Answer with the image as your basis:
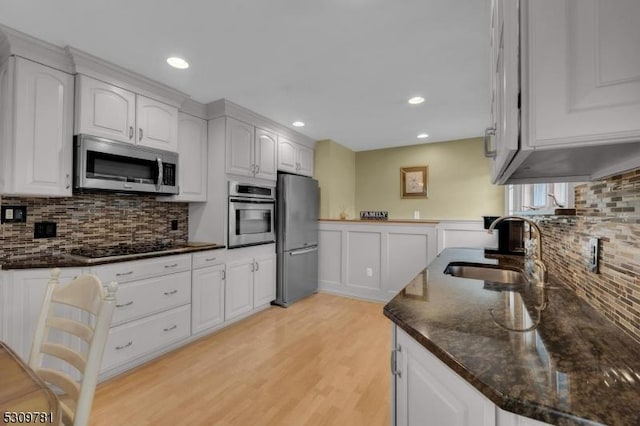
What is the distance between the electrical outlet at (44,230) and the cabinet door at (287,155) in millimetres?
2227

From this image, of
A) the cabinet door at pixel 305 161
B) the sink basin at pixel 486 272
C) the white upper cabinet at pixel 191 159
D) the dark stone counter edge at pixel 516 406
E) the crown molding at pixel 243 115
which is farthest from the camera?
the cabinet door at pixel 305 161

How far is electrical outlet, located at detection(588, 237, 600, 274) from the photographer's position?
0.96m

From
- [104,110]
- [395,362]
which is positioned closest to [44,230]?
[104,110]

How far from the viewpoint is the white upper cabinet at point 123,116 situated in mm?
2059

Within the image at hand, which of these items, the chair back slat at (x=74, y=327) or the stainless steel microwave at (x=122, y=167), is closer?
the chair back slat at (x=74, y=327)

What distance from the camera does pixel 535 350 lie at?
681mm

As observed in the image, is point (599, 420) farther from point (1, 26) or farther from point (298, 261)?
point (298, 261)

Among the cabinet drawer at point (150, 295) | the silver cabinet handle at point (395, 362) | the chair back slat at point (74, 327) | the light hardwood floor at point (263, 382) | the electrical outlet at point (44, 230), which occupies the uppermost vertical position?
the electrical outlet at point (44, 230)

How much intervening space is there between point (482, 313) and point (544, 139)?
0.60m

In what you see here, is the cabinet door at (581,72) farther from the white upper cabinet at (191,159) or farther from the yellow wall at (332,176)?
the yellow wall at (332,176)

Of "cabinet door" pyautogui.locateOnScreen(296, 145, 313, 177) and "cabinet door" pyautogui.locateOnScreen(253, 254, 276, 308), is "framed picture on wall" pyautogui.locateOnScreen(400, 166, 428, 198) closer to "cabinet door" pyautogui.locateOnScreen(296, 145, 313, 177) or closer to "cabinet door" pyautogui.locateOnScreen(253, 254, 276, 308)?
"cabinet door" pyautogui.locateOnScreen(296, 145, 313, 177)

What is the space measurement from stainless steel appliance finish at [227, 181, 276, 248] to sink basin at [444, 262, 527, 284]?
6.80 ft

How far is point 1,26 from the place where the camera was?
1.70 meters

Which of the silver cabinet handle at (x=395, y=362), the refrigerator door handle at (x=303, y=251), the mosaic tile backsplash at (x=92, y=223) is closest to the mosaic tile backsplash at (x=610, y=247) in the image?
the silver cabinet handle at (x=395, y=362)
